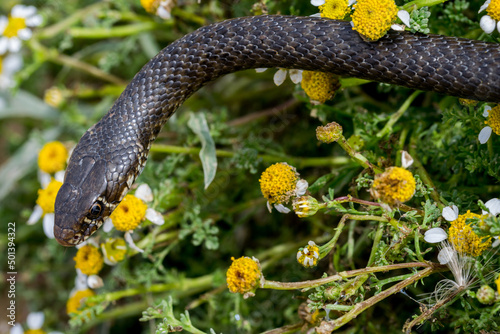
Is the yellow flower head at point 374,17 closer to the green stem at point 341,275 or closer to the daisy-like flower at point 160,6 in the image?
the green stem at point 341,275

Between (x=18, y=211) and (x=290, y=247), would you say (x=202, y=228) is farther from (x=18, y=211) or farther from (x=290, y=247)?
(x=18, y=211)

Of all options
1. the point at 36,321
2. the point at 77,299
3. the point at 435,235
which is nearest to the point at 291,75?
the point at 435,235

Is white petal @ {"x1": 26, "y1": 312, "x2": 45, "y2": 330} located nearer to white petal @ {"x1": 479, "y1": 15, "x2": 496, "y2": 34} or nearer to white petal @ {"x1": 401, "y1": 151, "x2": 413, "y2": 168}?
white petal @ {"x1": 401, "y1": 151, "x2": 413, "y2": 168}

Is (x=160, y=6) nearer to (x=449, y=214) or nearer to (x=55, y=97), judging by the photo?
(x=55, y=97)

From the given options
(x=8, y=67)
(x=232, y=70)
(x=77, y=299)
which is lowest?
(x=77, y=299)

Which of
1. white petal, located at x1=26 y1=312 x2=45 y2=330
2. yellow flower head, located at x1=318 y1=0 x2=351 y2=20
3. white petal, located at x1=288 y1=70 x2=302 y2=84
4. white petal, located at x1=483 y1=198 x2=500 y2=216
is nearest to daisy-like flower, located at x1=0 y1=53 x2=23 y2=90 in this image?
white petal, located at x1=26 y1=312 x2=45 y2=330

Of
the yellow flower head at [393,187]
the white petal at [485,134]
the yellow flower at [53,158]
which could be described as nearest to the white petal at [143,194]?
the yellow flower at [53,158]

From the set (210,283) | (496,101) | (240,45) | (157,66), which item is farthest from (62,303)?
(496,101)
